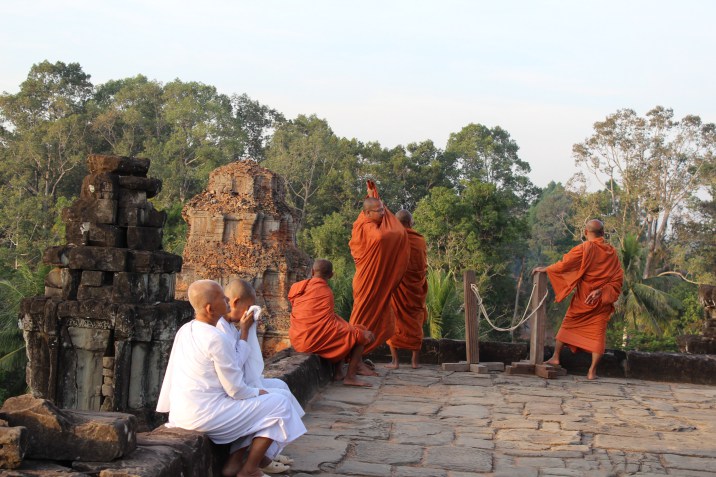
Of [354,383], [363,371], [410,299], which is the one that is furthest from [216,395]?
[410,299]

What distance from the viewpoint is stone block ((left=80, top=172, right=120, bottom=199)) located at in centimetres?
877

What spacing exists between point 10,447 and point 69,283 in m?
5.72

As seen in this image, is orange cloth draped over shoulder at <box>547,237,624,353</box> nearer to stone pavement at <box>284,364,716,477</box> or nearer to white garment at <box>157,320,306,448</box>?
stone pavement at <box>284,364,716,477</box>

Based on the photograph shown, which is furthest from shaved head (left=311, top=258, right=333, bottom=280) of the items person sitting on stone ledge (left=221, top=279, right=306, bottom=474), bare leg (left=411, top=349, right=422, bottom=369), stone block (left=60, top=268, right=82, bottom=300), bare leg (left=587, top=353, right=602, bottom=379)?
person sitting on stone ledge (left=221, top=279, right=306, bottom=474)

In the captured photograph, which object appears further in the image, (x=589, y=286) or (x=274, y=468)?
(x=589, y=286)

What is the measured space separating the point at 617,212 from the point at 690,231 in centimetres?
301

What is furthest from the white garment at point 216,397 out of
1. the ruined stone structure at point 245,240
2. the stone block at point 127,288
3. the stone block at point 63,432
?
the ruined stone structure at point 245,240

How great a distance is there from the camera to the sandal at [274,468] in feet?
15.3

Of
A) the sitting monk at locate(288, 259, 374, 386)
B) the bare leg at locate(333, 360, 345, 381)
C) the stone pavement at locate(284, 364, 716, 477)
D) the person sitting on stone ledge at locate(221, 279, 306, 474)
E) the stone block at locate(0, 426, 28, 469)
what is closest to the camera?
the stone block at locate(0, 426, 28, 469)

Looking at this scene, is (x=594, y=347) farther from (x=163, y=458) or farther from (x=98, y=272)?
(x=163, y=458)

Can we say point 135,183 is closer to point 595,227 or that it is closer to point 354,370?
point 354,370

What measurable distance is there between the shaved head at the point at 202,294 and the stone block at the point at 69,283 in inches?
184

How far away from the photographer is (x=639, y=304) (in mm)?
24281

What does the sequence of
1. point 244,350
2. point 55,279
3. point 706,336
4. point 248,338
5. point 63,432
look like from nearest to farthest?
point 63,432 < point 244,350 < point 248,338 < point 55,279 < point 706,336
